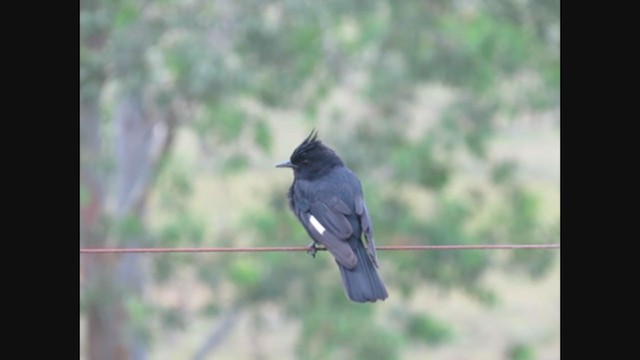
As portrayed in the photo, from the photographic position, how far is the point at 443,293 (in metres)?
15.0

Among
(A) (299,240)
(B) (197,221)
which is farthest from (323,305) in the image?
(B) (197,221)

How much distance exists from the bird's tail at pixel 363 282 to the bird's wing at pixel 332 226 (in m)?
0.05

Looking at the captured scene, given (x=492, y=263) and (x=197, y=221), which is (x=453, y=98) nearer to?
(x=492, y=263)

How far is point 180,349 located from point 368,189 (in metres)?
5.61

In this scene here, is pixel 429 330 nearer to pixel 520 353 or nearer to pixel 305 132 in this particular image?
pixel 520 353

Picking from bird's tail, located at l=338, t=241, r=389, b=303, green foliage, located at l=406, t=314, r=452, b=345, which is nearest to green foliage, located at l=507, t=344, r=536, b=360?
green foliage, located at l=406, t=314, r=452, b=345

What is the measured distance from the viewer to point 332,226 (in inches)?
288

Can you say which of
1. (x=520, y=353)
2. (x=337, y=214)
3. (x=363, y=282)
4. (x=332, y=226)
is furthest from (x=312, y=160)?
(x=520, y=353)

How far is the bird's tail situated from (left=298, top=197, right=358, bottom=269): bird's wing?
0.05 metres

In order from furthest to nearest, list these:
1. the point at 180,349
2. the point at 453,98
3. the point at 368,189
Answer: the point at 180,349 < the point at 453,98 < the point at 368,189

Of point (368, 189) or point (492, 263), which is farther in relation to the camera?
point (492, 263)

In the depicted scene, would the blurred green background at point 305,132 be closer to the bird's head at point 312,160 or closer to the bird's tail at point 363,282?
the bird's head at point 312,160

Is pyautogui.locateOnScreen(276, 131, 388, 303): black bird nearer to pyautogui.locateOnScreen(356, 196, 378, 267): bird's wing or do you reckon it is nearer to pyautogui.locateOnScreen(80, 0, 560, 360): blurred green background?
pyautogui.locateOnScreen(356, 196, 378, 267): bird's wing

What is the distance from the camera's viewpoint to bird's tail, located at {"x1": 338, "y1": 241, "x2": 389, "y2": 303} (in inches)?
263
